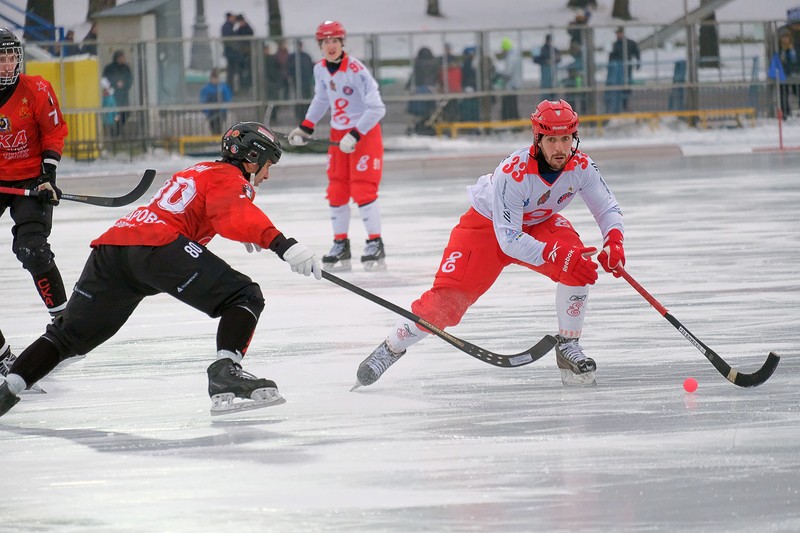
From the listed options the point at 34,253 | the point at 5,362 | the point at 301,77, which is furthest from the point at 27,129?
the point at 301,77

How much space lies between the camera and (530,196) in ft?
17.9

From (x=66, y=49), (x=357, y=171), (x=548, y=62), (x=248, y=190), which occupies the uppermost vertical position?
(x=66, y=49)

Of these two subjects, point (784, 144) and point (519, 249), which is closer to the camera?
point (519, 249)

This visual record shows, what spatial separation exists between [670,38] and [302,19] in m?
18.5

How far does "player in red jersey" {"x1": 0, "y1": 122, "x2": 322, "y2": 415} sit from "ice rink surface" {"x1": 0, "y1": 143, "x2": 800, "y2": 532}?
0.19 meters

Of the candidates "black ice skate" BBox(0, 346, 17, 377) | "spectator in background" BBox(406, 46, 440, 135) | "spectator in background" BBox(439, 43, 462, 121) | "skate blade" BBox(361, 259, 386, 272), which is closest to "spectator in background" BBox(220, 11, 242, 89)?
"spectator in background" BBox(406, 46, 440, 135)

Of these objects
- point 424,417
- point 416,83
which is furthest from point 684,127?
point 424,417

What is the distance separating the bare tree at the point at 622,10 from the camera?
39156mm

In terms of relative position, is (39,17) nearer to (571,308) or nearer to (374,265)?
(374,265)

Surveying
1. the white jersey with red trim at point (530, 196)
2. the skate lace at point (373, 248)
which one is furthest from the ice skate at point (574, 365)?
the skate lace at point (373, 248)

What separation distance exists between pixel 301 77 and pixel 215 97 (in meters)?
1.27

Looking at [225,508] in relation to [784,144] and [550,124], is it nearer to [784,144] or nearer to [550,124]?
[550,124]

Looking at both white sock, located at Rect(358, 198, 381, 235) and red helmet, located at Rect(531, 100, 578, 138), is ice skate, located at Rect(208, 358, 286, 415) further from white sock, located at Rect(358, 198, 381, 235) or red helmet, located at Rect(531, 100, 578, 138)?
white sock, located at Rect(358, 198, 381, 235)

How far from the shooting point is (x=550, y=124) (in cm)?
525
